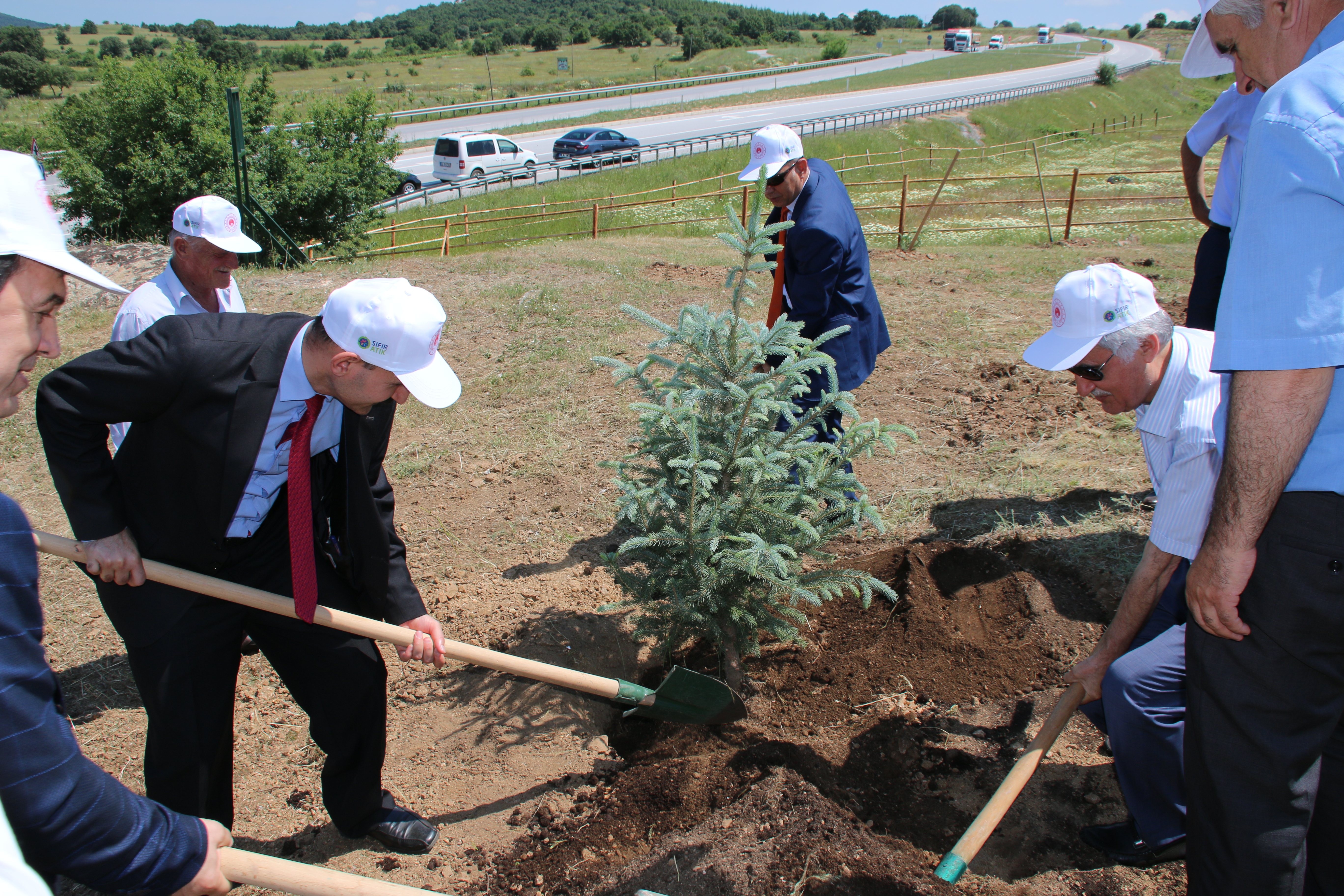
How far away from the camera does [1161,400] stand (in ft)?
7.55

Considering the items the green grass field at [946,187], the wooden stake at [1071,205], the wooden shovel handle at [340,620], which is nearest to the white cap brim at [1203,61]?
the wooden shovel handle at [340,620]

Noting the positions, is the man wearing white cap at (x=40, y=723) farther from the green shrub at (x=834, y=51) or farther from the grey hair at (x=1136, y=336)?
the green shrub at (x=834, y=51)

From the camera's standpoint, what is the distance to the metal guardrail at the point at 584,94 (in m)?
36.6

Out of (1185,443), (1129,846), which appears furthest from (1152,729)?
(1185,443)

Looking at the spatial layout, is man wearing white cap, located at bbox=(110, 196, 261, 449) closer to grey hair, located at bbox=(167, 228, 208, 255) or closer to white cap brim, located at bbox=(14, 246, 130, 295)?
grey hair, located at bbox=(167, 228, 208, 255)

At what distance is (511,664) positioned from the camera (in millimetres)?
Result: 2857

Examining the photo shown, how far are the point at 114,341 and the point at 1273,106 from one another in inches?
125

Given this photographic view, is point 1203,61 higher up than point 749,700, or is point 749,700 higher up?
point 1203,61

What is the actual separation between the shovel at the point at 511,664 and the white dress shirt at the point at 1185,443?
5.42 feet

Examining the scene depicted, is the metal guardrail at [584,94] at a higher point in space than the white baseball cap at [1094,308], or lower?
higher

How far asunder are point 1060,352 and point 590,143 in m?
25.3

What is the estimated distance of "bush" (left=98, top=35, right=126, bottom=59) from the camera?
1569cm

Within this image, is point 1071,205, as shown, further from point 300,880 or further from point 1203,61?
point 300,880

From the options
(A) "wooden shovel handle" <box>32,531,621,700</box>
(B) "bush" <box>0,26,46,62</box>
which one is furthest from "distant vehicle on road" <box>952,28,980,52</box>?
(A) "wooden shovel handle" <box>32,531,621,700</box>
